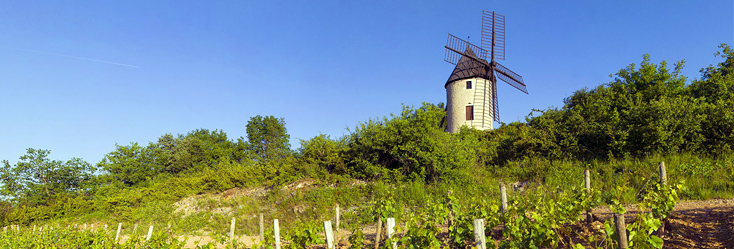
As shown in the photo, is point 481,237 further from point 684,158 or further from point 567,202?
point 684,158

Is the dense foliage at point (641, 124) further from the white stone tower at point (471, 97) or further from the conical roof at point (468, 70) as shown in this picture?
the conical roof at point (468, 70)

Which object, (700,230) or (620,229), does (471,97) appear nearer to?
(700,230)

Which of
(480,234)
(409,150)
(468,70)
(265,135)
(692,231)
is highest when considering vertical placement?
(468,70)

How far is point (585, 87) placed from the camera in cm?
2320

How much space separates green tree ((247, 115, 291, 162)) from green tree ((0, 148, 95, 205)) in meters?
13.8

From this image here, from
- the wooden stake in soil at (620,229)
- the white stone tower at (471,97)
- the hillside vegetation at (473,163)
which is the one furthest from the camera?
the white stone tower at (471,97)

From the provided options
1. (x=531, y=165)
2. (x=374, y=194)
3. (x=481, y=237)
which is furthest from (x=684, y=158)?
(x=481, y=237)

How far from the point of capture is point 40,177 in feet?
81.7

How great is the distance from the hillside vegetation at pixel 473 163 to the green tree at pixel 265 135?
52.7ft

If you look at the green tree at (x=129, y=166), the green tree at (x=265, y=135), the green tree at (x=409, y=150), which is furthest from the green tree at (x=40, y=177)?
the green tree at (x=409, y=150)

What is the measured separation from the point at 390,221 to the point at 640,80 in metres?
18.1

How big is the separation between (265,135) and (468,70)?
22.0 metres

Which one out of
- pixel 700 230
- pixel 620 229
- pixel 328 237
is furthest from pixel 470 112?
pixel 620 229

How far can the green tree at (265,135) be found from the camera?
35812 millimetres
